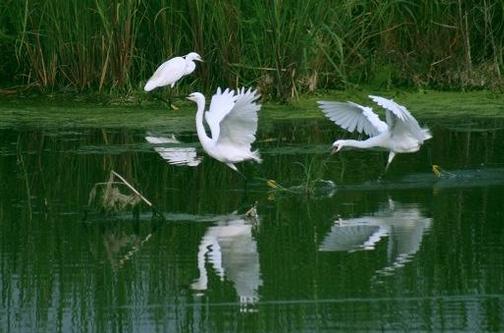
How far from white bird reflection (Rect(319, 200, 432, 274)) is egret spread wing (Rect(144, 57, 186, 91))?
470cm

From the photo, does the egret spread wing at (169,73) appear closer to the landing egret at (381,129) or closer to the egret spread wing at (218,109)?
the landing egret at (381,129)

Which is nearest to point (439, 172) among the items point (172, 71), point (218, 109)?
point (218, 109)

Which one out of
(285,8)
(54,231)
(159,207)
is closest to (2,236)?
(54,231)

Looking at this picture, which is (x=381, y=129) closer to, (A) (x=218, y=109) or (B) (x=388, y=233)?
(A) (x=218, y=109)

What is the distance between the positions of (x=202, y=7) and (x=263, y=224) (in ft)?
19.5

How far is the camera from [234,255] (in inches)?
279

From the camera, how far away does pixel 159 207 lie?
8719 millimetres

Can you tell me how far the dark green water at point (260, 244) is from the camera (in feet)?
19.2

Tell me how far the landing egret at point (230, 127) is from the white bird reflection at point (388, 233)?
4.48 feet

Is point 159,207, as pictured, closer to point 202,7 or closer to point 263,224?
point 263,224

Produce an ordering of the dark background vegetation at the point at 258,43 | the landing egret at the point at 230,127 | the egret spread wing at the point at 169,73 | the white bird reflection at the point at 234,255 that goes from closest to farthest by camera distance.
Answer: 1. the white bird reflection at the point at 234,255
2. the landing egret at the point at 230,127
3. the egret spread wing at the point at 169,73
4. the dark background vegetation at the point at 258,43

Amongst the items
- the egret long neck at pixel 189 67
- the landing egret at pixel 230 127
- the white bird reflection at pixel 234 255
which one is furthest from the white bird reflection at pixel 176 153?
Answer: the white bird reflection at pixel 234 255

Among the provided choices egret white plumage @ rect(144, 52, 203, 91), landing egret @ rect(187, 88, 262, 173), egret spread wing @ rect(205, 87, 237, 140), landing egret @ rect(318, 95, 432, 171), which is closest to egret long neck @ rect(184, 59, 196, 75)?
egret white plumage @ rect(144, 52, 203, 91)

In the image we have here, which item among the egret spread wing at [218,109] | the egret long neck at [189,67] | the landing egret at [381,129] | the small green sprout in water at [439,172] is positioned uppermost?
the egret spread wing at [218,109]
